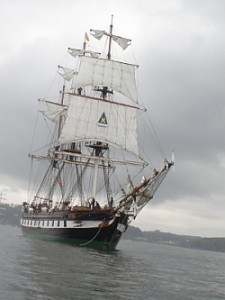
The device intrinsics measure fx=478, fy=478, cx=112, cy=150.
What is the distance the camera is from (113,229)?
47.4 meters

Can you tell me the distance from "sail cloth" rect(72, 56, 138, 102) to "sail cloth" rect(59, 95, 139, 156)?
3.17m

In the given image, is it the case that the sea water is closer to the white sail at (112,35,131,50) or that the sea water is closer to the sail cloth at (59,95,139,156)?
the sail cloth at (59,95,139,156)

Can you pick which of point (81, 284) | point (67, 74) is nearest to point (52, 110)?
point (67, 74)

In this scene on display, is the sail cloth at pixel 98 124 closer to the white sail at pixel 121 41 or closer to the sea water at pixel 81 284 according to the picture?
the white sail at pixel 121 41

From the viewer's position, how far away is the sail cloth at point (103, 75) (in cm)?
6438

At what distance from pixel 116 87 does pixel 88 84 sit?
3.83 metres

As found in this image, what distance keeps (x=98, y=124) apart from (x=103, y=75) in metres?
7.47

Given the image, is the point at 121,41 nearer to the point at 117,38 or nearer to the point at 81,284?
the point at 117,38

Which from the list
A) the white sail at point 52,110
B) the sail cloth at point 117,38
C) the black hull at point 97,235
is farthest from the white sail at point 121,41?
the black hull at point 97,235

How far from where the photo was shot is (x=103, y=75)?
64.4m

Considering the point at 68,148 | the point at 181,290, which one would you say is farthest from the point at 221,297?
the point at 68,148

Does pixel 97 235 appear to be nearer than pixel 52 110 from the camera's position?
Yes

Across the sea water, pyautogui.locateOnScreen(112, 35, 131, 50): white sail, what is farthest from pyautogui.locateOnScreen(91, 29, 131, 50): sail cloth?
the sea water

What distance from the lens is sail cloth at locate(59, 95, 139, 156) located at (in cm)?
6098
